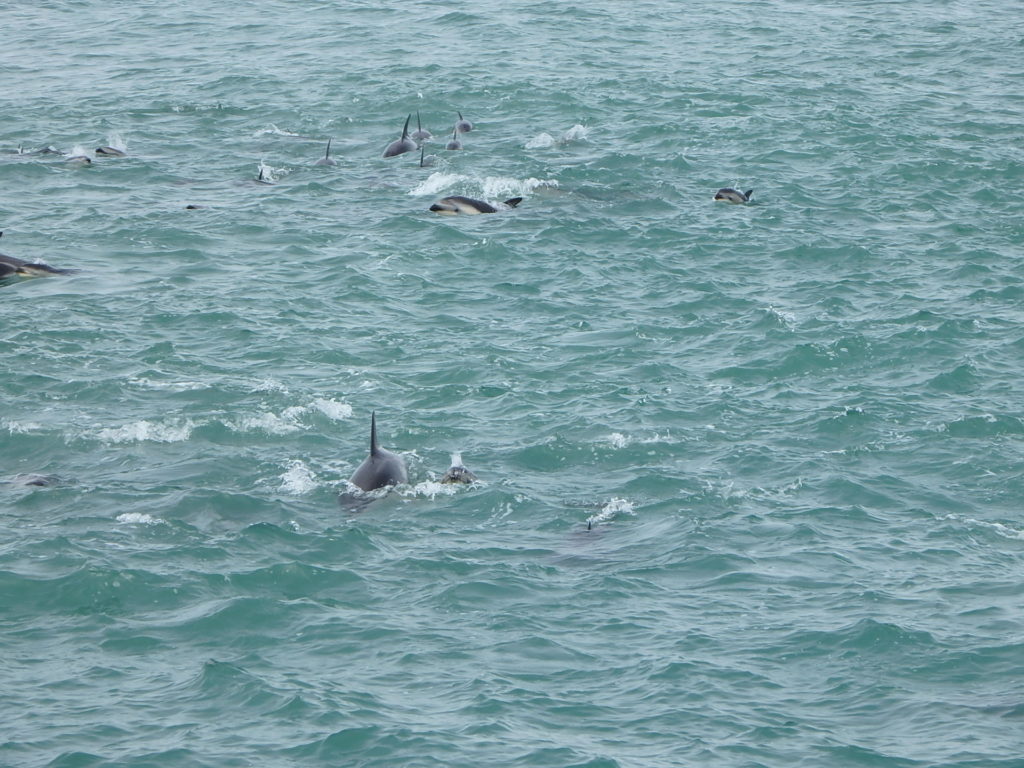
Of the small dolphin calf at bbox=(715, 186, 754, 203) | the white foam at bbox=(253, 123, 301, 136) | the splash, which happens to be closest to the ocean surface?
the splash

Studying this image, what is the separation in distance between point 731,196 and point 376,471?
63.4 feet

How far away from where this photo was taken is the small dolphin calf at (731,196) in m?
42.8

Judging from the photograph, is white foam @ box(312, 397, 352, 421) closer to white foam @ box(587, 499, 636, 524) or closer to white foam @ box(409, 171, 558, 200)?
white foam @ box(587, 499, 636, 524)

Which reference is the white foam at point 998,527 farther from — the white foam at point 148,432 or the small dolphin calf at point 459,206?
the small dolphin calf at point 459,206

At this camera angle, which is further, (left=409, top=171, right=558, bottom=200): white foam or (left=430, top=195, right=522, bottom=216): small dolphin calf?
(left=409, top=171, right=558, bottom=200): white foam

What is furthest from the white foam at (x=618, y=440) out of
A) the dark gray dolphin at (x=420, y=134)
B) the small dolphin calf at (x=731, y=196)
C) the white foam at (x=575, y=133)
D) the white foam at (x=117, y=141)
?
the white foam at (x=117, y=141)

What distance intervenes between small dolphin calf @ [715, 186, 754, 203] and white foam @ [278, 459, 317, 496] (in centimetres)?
1884

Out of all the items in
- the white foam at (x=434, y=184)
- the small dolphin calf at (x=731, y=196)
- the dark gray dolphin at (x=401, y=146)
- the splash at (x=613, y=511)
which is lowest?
the splash at (x=613, y=511)

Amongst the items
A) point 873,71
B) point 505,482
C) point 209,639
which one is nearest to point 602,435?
→ point 505,482

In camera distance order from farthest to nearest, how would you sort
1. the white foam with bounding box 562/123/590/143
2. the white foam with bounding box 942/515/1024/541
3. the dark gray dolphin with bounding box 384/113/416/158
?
the white foam with bounding box 562/123/590/143 < the dark gray dolphin with bounding box 384/113/416/158 < the white foam with bounding box 942/515/1024/541

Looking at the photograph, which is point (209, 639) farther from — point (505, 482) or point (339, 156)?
point (339, 156)

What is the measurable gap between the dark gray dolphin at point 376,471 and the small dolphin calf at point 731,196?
18637mm

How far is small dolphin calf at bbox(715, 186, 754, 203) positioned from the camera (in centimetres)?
4275

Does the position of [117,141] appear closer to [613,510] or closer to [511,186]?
[511,186]
